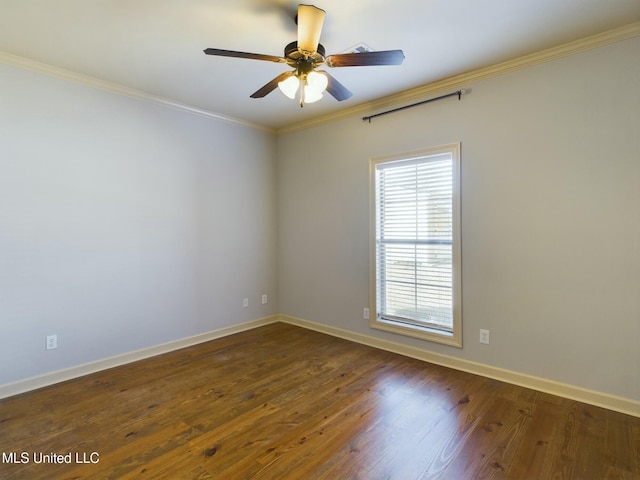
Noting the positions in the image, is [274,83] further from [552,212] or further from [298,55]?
[552,212]

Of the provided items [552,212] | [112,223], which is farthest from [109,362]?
[552,212]

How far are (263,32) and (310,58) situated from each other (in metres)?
0.55

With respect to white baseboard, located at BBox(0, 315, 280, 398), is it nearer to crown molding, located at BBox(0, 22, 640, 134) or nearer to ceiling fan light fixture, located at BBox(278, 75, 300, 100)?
crown molding, located at BBox(0, 22, 640, 134)

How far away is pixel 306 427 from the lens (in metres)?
2.20

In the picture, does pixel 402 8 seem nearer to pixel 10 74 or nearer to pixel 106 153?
pixel 106 153

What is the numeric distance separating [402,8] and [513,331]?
2642 mm

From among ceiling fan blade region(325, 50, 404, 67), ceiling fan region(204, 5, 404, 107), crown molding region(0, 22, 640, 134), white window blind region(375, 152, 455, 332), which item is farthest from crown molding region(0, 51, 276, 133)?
ceiling fan blade region(325, 50, 404, 67)

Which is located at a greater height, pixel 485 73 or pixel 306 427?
pixel 485 73

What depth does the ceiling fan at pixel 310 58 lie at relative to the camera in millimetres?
1959

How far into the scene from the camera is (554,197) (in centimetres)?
262

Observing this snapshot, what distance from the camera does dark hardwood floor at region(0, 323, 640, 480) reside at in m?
1.82

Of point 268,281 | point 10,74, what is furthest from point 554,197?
point 10,74

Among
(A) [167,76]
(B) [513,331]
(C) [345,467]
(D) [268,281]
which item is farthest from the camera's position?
(D) [268,281]

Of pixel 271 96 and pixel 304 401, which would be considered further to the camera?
pixel 271 96
